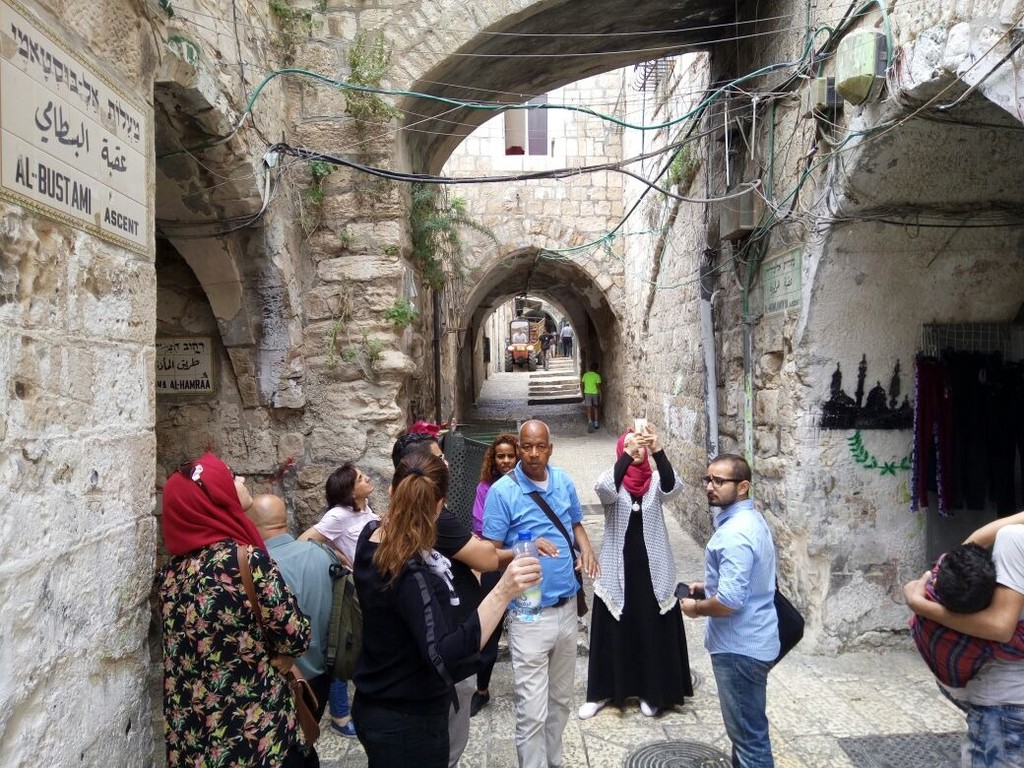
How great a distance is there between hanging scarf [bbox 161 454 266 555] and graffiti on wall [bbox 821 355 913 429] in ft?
10.9

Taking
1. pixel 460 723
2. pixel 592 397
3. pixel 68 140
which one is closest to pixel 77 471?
pixel 68 140

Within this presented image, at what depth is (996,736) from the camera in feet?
6.53

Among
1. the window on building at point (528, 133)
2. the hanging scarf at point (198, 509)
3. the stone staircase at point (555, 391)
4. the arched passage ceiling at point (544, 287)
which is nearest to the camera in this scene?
the hanging scarf at point (198, 509)

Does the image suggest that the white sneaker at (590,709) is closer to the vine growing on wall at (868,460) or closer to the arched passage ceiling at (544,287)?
the vine growing on wall at (868,460)

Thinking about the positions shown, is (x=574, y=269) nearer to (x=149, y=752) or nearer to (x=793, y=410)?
(x=793, y=410)

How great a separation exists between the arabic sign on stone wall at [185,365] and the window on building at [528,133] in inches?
354

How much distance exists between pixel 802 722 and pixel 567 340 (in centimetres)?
3040

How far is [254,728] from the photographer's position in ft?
6.26

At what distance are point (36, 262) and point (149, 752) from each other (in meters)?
→ 1.55

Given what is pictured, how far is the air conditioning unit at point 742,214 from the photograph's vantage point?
4.59m

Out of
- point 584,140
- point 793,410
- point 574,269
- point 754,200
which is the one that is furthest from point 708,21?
point 574,269

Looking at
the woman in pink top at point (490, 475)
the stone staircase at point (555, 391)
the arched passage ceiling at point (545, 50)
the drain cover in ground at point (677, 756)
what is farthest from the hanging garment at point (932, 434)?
the stone staircase at point (555, 391)

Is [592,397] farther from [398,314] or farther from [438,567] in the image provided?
[438,567]

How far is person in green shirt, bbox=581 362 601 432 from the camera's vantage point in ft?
48.2
